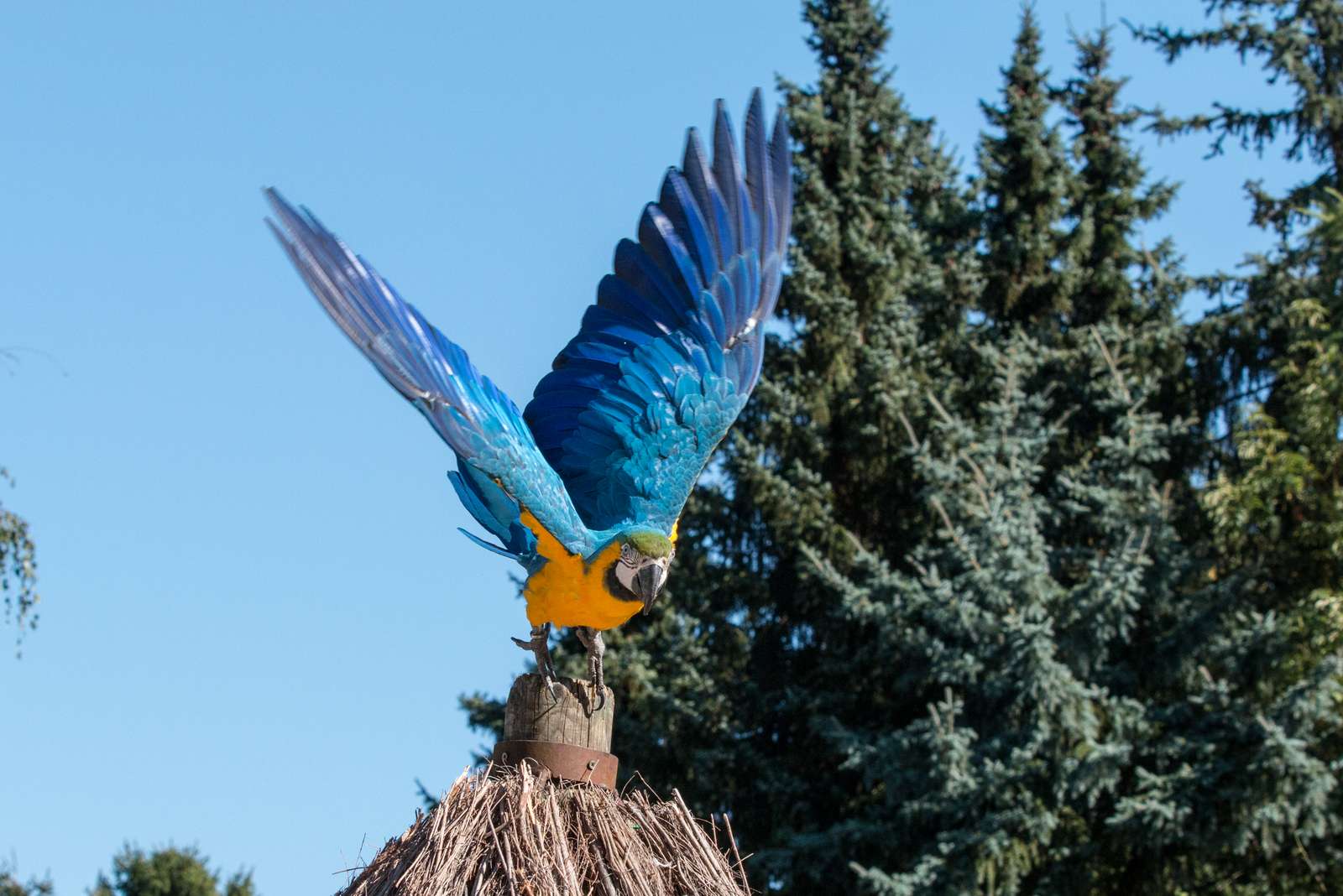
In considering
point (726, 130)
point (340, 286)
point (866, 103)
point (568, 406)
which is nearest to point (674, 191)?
point (726, 130)

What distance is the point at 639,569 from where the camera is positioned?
484 centimetres

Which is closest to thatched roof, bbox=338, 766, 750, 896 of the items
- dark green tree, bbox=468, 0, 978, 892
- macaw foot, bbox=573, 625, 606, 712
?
macaw foot, bbox=573, 625, 606, 712

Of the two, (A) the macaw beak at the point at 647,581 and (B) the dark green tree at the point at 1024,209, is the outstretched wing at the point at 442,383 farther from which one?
(B) the dark green tree at the point at 1024,209

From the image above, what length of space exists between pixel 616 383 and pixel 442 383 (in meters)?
0.70

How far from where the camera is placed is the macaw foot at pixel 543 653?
4.62 metres

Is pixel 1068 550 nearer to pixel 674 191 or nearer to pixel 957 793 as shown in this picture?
pixel 957 793

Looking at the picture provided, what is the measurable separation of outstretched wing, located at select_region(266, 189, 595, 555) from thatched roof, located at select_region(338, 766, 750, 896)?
0.80m

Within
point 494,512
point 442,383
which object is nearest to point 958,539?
point 494,512

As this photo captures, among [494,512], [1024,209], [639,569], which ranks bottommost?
[639,569]

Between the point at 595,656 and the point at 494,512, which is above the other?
the point at 494,512

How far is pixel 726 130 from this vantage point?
5.46m

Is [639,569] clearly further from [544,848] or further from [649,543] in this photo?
[544,848]

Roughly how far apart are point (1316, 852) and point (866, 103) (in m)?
8.38

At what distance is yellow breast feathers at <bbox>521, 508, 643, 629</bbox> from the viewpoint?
4.87m
